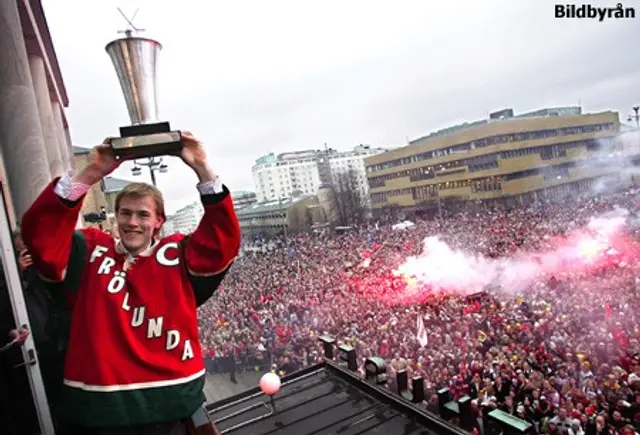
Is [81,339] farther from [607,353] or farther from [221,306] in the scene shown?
[221,306]

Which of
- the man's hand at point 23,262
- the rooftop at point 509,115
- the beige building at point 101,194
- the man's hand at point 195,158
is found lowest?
the man's hand at point 23,262

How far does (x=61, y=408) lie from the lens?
2004 mm

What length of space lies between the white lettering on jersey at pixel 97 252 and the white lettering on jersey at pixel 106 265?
5cm

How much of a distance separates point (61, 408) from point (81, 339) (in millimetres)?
369

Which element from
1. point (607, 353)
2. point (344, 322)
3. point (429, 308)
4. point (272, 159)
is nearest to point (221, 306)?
point (344, 322)

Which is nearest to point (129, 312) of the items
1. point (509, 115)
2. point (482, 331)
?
point (482, 331)

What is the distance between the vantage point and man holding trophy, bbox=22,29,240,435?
1.88 meters

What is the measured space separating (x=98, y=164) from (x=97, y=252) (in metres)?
0.45

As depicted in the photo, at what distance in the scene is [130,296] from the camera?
1.98 meters

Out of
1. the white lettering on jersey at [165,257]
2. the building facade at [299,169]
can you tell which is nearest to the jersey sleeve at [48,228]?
the white lettering on jersey at [165,257]

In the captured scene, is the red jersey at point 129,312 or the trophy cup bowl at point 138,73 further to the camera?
the trophy cup bowl at point 138,73

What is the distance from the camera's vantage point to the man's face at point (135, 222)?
2092 mm

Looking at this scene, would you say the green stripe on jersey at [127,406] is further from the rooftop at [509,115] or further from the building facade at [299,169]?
the building facade at [299,169]

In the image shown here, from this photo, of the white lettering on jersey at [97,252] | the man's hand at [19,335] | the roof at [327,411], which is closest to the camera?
the white lettering on jersey at [97,252]
